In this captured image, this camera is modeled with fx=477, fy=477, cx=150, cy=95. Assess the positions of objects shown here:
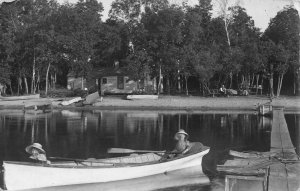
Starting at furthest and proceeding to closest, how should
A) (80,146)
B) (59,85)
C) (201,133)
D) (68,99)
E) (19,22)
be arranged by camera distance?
(59,85)
(19,22)
(68,99)
(201,133)
(80,146)

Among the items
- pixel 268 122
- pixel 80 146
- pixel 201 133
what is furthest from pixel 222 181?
pixel 268 122

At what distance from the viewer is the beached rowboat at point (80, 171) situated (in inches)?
556

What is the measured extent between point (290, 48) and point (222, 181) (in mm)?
37129

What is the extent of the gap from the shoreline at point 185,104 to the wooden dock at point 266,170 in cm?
2528

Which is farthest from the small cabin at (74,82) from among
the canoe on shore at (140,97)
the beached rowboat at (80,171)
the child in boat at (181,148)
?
the beached rowboat at (80,171)

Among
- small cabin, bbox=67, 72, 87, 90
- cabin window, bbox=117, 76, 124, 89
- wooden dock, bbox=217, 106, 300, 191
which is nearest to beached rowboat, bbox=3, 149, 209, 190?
wooden dock, bbox=217, 106, 300, 191

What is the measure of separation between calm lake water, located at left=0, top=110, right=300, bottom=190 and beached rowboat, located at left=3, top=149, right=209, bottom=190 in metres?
1.13

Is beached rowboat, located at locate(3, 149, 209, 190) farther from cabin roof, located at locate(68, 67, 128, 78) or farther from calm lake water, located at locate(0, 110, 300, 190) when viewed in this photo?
cabin roof, located at locate(68, 67, 128, 78)

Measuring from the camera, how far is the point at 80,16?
5359 cm

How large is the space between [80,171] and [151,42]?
3785cm

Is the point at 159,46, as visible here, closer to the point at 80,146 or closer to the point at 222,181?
the point at 80,146

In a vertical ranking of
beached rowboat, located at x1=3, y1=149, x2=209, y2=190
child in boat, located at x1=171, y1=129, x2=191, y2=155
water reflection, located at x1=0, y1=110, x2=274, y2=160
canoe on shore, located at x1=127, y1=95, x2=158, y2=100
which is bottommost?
water reflection, located at x1=0, y1=110, x2=274, y2=160

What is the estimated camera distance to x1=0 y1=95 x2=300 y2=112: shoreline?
4731cm

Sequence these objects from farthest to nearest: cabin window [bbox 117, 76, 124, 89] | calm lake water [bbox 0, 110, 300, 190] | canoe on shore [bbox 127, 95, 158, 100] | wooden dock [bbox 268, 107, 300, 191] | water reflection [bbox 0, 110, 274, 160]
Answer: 1. cabin window [bbox 117, 76, 124, 89]
2. canoe on shore [bbox 127, 95, 158, 100]
3. water reflection [bbox 0, 110, 274, 160]
4. calm lake water [bbox 0, 110, 300, 190]
5. wooden dock [bbox 268, 107, 300, 191]
